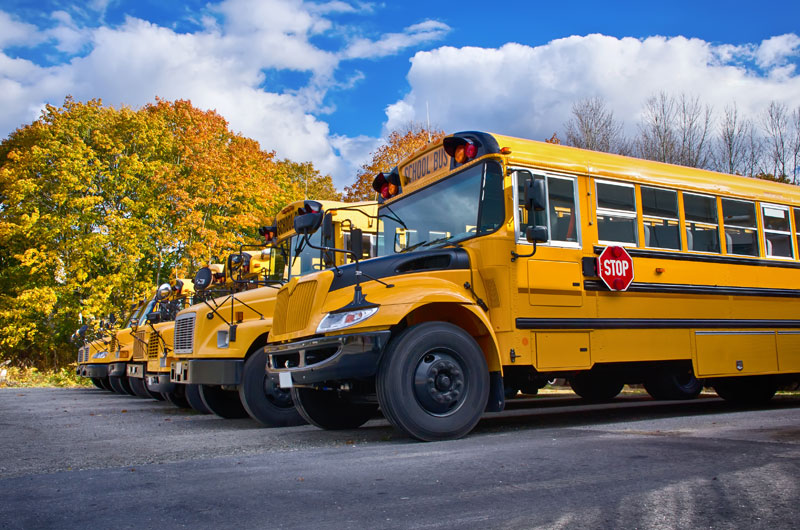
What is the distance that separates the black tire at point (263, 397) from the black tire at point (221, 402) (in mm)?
1277

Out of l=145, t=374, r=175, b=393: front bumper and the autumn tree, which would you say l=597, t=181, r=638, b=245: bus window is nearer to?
l=145, t=374, r=175, b=393: front bumper

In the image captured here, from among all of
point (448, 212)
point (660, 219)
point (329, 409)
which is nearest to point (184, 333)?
point (329, 409)

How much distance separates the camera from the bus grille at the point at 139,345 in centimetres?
1211

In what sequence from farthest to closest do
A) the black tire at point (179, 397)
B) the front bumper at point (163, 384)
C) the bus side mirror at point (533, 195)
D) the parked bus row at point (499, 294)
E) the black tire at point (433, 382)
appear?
the black tire at point (179, 397), the front bumper at point (163, 384), the bus side mirror at point (533, 195), the parked bus row at point (499, 294), the black tire at point (433, 382)

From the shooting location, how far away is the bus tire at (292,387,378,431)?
6.89 metres

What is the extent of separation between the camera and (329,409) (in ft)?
23.2

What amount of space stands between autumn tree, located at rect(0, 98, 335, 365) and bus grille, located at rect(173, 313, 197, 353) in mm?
16798

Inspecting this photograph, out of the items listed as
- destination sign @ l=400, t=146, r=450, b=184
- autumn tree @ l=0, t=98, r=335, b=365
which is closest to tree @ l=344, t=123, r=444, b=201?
autumn tree @ l=0, t=98, r=335, b=365

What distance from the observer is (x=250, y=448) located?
589 cm

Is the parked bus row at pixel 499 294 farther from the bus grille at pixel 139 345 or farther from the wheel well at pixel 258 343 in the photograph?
the bus grille at pixel 139 345

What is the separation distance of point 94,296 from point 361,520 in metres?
23.8

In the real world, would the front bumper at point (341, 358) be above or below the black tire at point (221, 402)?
above

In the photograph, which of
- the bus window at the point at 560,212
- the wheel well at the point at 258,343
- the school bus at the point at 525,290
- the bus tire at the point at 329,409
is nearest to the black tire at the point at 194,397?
the wheel well at the point at 258,343

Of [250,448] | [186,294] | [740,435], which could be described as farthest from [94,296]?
[740,435]
